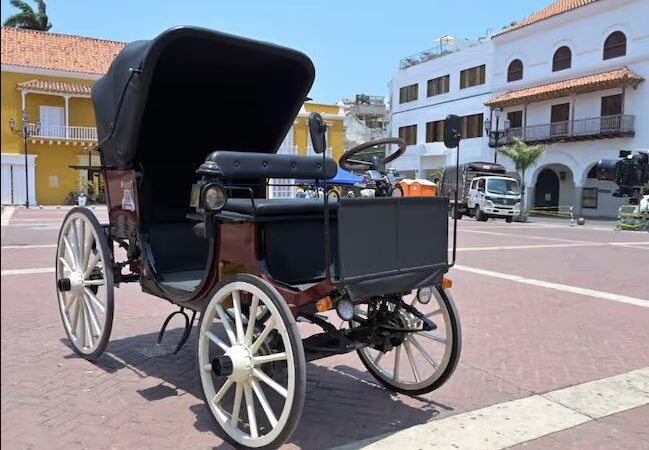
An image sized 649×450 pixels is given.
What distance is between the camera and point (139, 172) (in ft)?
15.9

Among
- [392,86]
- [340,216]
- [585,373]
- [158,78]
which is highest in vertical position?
[392,86]

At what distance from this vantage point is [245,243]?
3.53 metres

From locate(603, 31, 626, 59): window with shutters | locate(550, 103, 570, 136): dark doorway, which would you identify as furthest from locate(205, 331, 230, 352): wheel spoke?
locate(550, 103, 570, 136): dark doorway

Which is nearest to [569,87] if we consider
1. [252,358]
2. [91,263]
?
[91,263]

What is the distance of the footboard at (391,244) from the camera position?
3164 mm

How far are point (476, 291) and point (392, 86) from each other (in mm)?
43049

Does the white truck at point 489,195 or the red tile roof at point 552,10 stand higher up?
the red tile roof at point 552,10

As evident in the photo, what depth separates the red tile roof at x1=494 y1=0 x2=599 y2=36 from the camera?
33562 mm

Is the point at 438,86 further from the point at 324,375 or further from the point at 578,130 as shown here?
the point at 324,375

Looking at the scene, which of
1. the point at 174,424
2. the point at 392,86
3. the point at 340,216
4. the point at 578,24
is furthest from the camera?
the point at 392,86

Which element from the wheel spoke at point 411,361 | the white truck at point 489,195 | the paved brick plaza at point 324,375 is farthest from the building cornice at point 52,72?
the wheel spoke at point 411,361

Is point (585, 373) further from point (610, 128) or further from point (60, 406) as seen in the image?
point (610, 128)

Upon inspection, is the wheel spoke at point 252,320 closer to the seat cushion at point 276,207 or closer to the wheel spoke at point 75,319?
the seat cushion at point 276,207

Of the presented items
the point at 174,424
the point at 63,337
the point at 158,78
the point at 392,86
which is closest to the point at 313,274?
the point at 174,424
